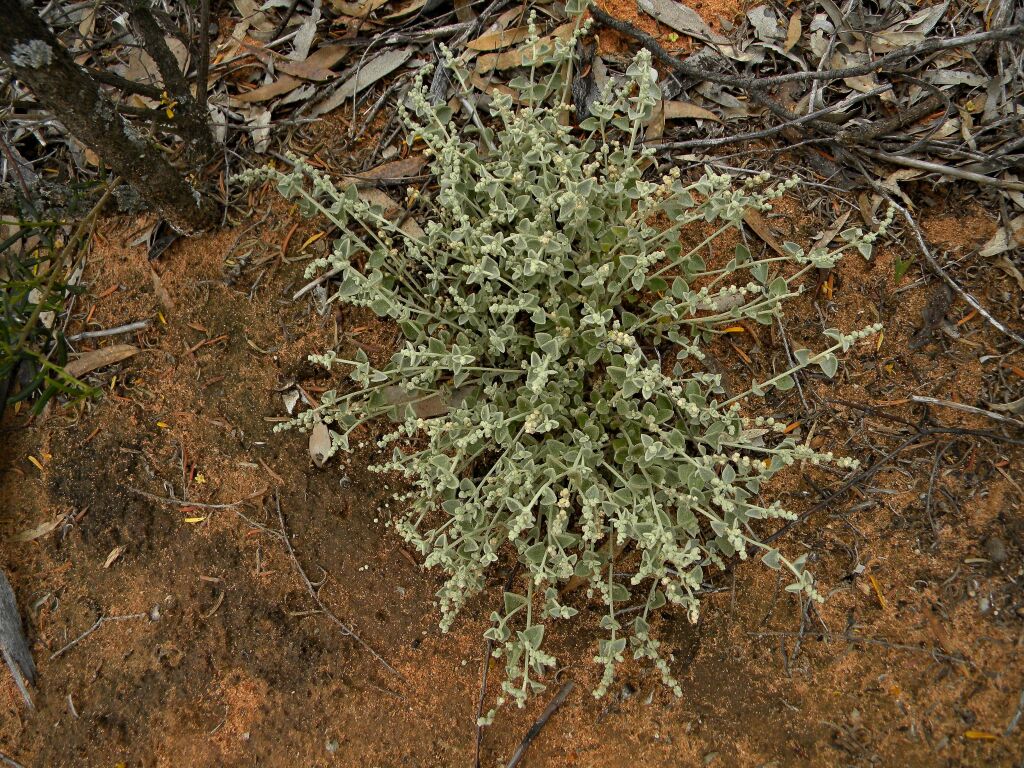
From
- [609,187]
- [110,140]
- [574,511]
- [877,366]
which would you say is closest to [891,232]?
[877,366]

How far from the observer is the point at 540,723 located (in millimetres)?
2455

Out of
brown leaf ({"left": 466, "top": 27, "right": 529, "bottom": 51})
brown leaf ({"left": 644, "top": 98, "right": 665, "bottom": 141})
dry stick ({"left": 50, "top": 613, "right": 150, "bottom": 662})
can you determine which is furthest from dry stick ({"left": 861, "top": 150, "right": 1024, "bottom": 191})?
dry stick ({"left": 50, "top": 613, "right": 150, "bottom": 662})

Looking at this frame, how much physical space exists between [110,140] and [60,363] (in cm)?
85

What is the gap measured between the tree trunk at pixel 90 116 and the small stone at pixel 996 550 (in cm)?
309

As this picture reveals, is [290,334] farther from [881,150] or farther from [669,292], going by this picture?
[881,150]

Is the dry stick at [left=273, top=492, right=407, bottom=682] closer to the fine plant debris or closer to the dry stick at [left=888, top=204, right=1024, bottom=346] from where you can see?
the fine plant debris

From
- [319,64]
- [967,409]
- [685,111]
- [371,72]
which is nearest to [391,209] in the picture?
[371,72]

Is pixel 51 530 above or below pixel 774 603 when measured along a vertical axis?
above

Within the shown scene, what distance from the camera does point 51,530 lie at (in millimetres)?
2797

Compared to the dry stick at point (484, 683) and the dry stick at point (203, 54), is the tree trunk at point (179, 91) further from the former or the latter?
the dry stick at point (484, 683)

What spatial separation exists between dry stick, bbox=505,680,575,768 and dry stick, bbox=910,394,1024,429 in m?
1.58

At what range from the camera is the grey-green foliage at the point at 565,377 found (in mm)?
2193

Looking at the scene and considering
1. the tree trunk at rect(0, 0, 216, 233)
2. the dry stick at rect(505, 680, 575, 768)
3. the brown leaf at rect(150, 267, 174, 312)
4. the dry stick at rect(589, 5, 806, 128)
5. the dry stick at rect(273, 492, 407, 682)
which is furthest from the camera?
the brown leaf at rect(150, 267, 174, 312)

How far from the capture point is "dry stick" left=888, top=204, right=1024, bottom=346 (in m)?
2.49
